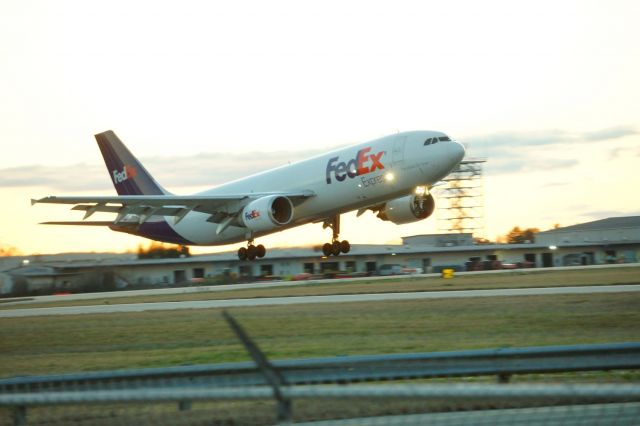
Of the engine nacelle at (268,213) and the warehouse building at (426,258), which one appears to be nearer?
the engine nacelle at (268,213)

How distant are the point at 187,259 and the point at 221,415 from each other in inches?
2927

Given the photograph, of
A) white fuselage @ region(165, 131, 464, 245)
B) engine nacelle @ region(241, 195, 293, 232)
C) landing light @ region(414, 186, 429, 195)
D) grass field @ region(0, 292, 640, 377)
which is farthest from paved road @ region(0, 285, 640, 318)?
landing light @ region(414, 186, 429, 195)

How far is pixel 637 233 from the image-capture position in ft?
309

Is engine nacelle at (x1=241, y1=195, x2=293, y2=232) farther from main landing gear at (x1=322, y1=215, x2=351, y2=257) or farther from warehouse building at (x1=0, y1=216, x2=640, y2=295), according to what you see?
warehouse building at (x1=0, y1=216, x2=640, y2=295)

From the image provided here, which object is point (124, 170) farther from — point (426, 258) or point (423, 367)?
point (426, 258)

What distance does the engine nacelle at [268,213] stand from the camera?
39.3 metres

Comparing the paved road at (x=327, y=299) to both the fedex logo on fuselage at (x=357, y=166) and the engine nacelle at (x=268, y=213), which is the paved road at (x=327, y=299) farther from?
the fedex logo on fuselage at (x=357, y=166)

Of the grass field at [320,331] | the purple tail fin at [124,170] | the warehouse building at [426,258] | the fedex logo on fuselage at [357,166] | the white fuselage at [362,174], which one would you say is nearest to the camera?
the grass field at [320,331]

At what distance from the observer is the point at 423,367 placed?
427 inches

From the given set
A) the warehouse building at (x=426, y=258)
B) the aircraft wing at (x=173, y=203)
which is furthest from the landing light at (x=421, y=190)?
the warehouse building at (x=426, y=258)

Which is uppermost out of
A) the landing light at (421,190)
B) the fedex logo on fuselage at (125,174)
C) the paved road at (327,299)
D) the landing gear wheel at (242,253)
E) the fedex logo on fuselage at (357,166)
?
the fedex logo on fuselage at (125,174)

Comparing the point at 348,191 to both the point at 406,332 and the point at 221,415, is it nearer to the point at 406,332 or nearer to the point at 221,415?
the point at 406,332

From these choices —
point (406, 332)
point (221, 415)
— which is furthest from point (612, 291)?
point (221, 415)

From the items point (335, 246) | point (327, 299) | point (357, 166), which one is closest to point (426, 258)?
point (335, 246)
